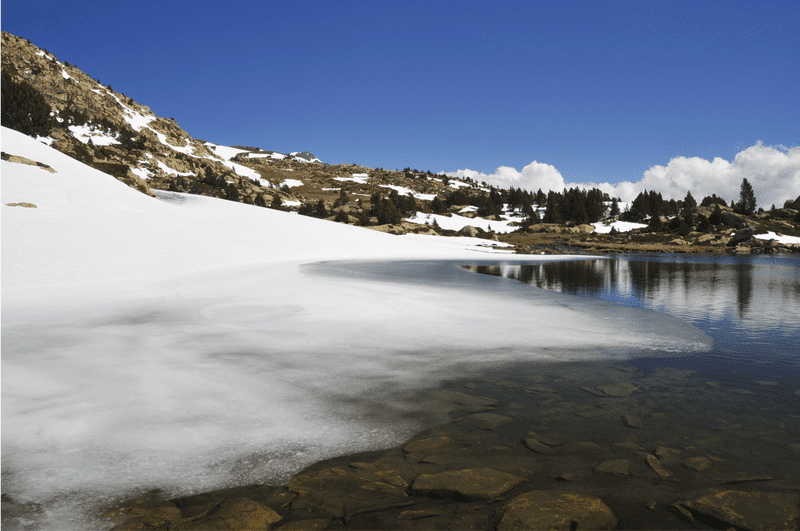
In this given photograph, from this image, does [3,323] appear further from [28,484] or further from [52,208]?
[52,208]

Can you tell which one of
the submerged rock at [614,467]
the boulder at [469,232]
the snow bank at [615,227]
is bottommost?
the submerged rock at [614,467]

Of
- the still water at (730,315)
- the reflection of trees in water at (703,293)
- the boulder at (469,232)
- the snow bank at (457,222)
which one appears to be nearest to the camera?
the still water at (730,315)

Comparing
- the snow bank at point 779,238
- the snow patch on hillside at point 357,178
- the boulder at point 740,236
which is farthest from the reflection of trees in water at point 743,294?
the snow patch on hillside at point 357,178

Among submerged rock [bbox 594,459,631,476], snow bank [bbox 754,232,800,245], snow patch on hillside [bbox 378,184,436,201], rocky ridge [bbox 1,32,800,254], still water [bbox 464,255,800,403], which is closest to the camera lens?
submerged rock [bbox 594,459,631,476]

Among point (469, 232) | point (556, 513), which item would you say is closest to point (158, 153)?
point (469, 232)

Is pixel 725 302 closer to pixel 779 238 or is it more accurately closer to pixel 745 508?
pixel 745 508

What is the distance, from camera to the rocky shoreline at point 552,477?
9.45 feet

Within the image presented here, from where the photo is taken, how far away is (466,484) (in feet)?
10.8

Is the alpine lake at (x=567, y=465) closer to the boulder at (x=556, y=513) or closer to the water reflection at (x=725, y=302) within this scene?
the boulder at (x=556, y=513)

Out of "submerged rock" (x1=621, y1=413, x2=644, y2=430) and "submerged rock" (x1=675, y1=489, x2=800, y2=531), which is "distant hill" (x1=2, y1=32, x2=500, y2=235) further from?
"submerged rock" (x1=675, y1=489, x2=800, y2=531)

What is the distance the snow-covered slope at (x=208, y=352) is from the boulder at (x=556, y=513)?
1.39 m

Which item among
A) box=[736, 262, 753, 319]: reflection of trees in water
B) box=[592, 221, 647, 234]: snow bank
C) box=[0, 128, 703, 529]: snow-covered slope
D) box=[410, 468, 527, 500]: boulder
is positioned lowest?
box=[736, 262, 753, 319]: reflection of trees in water

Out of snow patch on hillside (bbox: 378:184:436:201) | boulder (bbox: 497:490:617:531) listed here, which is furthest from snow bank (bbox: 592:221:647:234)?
boulder (bbox: 497:490:617:531)

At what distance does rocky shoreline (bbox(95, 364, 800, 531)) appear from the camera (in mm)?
2879
